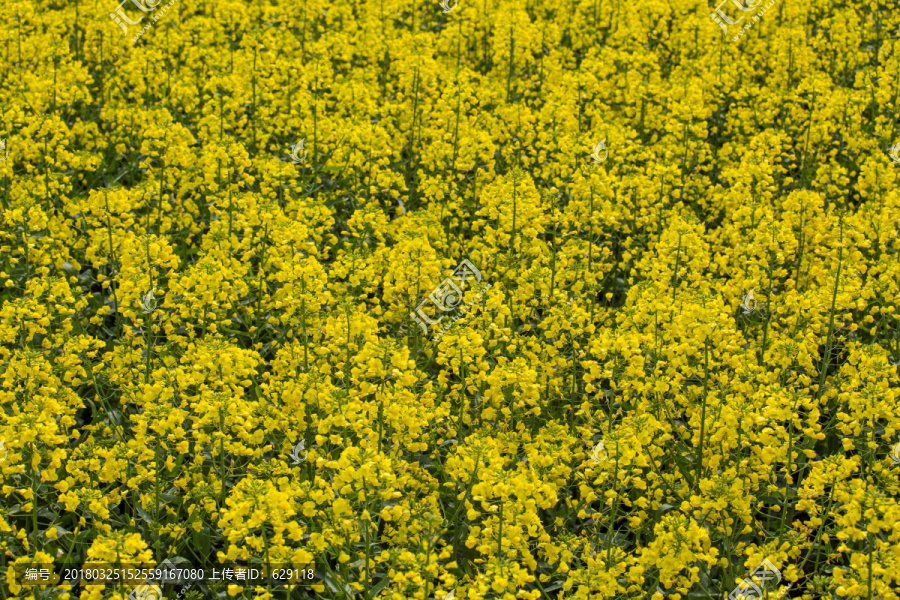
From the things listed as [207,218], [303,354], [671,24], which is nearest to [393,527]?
[303,354]

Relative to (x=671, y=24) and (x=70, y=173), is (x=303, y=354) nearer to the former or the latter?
(x=70, y=173)

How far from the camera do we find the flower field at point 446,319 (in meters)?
7.08

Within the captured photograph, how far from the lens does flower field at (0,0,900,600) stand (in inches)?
279

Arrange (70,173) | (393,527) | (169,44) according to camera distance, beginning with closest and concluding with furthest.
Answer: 1. (393,527)
2. (70,173)
3. (169,44)

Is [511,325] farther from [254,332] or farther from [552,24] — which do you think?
[552,24]

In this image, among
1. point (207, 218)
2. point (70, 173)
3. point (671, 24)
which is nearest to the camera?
point (207, 218)

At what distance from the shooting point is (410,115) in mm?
12578

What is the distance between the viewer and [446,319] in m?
8.70

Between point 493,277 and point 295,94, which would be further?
point 295,94

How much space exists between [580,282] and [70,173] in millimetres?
6048

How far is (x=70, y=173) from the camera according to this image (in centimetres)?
1210

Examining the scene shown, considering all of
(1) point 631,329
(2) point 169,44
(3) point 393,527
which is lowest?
(3) point 393,527

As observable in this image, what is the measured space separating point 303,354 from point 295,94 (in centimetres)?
487

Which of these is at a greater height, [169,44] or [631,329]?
[169,44]
